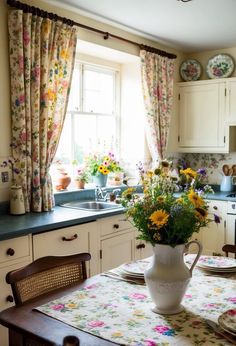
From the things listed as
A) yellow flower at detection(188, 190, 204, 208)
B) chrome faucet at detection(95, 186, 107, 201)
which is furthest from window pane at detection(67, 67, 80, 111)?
yellow flower at detection(188, 190, 204, 208)

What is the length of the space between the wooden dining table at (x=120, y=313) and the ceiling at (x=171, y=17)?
218 centimetres

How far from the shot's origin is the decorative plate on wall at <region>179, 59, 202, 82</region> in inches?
177

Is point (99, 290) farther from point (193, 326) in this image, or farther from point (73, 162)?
point (73, 162)

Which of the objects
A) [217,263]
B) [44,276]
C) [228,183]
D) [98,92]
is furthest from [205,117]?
[44,276]

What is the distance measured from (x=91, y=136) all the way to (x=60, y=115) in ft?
3.27

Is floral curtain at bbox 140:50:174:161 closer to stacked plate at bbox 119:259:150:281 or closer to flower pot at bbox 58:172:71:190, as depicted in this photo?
flower pot at bbox 58:172:71:190

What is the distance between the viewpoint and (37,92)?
2.81 m

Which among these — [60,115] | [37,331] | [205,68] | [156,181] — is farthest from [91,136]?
[37,331]

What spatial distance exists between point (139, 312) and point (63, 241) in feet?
4.34

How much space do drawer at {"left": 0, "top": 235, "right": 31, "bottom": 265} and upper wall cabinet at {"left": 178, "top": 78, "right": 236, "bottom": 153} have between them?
262cm

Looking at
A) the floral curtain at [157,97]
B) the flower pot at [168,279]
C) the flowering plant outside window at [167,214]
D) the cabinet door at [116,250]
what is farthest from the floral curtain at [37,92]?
the flower pot at [168,279]

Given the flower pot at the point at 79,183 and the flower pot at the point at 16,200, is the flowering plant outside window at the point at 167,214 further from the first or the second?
the flower pot at the point at 79,183

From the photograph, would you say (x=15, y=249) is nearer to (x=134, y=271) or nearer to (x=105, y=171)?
(x=134, y=271)

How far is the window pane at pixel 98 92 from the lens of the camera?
3920 mm
